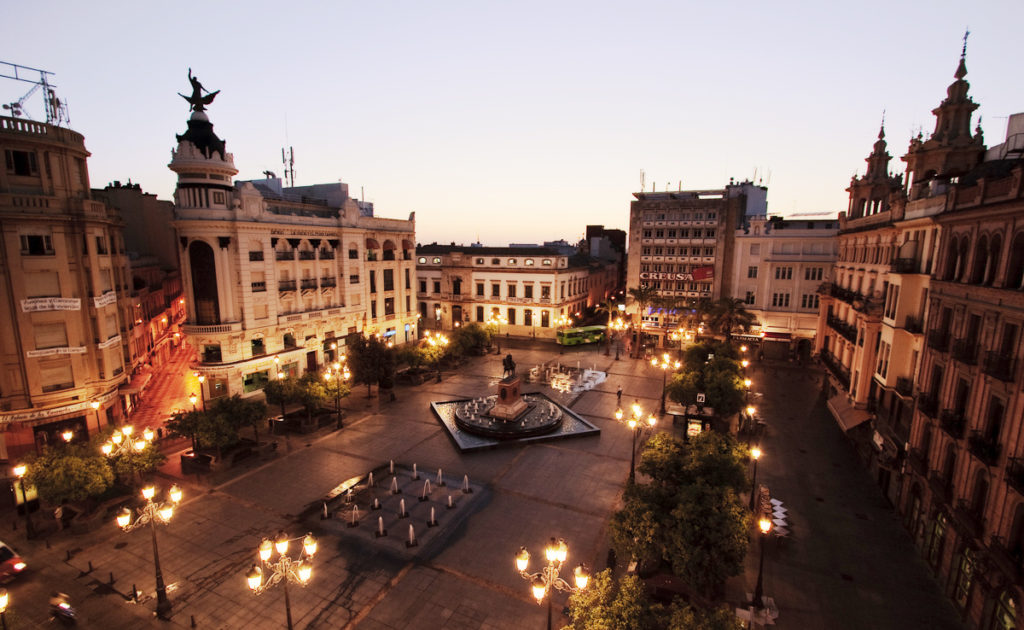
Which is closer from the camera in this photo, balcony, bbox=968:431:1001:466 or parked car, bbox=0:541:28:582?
balcony, bbox=968:431:1001:466

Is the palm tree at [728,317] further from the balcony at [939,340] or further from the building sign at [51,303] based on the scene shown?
the building sign at [51,303]

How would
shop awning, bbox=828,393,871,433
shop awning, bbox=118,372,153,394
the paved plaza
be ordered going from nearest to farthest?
the paved plaza < shop awning, bbox=828,393,871,433 < shop awning, bbox=118,372,153,394

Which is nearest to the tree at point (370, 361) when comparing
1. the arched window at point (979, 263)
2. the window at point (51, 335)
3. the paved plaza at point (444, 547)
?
the paved plaza at point (444, 547)

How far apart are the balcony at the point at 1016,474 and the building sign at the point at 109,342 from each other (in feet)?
129

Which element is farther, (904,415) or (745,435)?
(745,435)

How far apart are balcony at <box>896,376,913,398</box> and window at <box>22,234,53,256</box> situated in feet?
143

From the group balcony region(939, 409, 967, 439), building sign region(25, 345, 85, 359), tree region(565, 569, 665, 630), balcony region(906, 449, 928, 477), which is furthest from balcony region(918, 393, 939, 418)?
building sign region(25, 345, 85, 359)

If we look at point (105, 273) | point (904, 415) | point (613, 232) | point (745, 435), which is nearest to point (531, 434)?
point (745, 435)

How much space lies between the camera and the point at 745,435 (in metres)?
30.9

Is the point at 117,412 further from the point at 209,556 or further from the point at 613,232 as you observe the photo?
the point at 613,232

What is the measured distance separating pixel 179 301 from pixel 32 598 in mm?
46974

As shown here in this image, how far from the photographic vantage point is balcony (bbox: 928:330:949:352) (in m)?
18.8

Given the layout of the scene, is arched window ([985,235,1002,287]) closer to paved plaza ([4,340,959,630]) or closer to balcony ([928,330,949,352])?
balcony ([928,330,949,352])

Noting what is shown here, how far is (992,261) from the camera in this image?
52.9 feet
